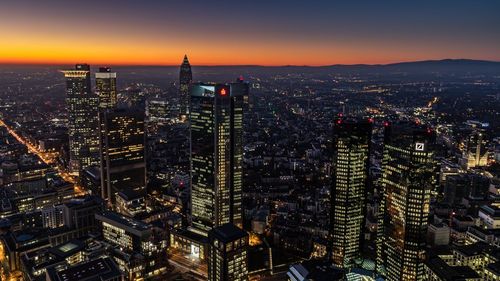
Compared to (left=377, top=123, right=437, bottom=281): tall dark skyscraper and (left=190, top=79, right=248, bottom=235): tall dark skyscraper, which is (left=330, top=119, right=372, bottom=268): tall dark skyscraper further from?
(left=190, top=79, right=248, bottom=235): tall dark skyscraper

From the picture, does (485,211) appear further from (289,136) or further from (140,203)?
(289,136)

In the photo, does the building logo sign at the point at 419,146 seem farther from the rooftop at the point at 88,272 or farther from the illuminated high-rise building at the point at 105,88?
the illuminated high-rise building at the point at 105,88

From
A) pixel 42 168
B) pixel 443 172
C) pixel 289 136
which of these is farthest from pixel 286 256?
pixel 289 136

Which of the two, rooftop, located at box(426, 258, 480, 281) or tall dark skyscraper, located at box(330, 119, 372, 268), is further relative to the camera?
tall dark skyscraper, located at box(330, 119, 372, 268)

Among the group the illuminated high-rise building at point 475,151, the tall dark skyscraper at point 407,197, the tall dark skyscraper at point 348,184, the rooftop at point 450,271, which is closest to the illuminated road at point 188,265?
the tall dark skyscraper at point 348,184

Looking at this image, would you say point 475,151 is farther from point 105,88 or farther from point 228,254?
point 105,88

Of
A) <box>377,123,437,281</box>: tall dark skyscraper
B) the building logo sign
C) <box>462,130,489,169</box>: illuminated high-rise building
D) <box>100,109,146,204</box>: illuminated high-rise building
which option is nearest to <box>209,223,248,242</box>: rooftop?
<box>377,123,437,281</box>: tall dark skyscraper
